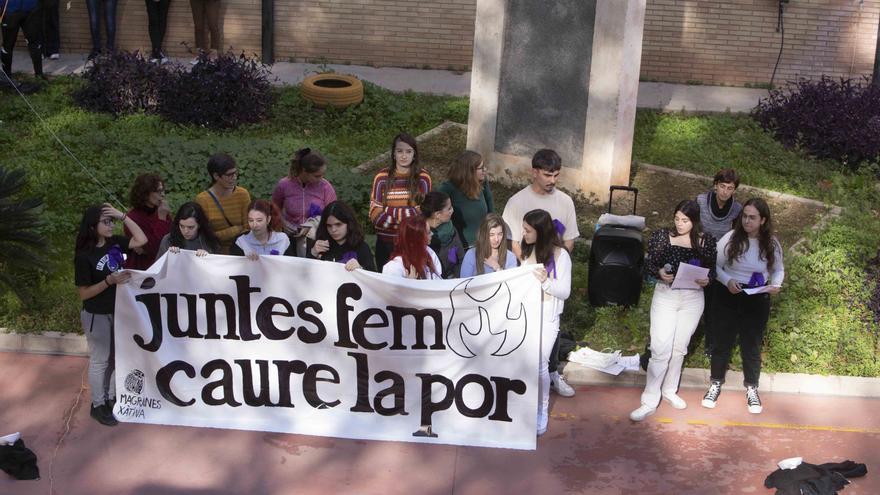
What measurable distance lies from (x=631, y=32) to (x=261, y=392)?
6.16 meters

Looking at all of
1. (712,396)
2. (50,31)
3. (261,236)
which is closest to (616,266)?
(712,396)

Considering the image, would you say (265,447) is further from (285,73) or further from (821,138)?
(285,73)

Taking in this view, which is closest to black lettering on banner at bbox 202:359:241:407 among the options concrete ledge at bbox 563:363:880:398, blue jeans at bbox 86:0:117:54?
concrete ledge at bbox 563:363:880:398

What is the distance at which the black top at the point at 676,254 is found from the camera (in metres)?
9.27

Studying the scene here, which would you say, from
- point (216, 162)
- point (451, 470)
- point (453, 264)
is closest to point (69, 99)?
point (216, 162)

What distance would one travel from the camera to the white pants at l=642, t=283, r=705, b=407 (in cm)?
934

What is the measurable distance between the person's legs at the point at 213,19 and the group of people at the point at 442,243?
8.80 m

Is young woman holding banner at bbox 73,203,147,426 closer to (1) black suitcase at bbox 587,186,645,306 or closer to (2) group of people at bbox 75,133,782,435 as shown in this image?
(2) group of people at bbox 75,133,782,435

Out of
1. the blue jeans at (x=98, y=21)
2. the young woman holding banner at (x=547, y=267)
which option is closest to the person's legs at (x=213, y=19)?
the blue jeans at (x=98, y=21)

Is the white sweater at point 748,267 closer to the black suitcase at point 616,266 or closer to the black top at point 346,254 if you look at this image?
the black suitcase at point 616,266

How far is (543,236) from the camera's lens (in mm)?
8930

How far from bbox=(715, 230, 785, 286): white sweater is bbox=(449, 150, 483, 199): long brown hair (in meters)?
1.99

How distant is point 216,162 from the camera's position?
9812 mm

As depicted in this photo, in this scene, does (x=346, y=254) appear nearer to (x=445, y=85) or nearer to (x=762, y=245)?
(x=762, y=245)
